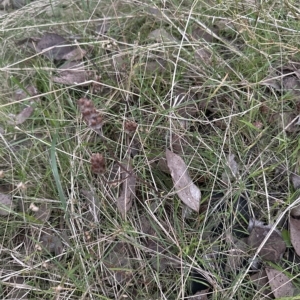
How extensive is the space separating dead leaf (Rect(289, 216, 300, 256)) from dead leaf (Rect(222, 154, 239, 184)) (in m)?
0.20

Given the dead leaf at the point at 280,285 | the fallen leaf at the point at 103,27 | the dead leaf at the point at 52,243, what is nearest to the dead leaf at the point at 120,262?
the dead leaf at the point at 52,243

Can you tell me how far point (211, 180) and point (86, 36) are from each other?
0.75 metres

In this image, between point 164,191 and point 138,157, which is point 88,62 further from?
point 164,191

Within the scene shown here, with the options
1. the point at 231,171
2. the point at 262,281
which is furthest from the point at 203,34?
the point at 262,281

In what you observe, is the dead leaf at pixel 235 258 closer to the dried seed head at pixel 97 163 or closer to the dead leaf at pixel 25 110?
the dried seed head at pixel 97 163

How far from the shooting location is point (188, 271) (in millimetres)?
1168

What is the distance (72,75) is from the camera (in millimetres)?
1525

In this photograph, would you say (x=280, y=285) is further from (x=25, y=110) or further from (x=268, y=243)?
(x=25, y=110)

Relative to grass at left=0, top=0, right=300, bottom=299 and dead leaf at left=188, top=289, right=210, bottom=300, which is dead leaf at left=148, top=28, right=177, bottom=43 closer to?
grass at left=0, top=0, right=300, bottom=299

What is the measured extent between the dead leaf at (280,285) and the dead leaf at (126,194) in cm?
42

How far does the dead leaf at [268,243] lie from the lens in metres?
1.18

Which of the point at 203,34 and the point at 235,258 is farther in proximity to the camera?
the point at 203,34

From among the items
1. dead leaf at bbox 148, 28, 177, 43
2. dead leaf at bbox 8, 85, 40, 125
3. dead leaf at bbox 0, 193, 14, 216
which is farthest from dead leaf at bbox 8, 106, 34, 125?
dead leaf at bbox 148, 28, 177, 43

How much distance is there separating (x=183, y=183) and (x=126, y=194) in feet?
0.54
